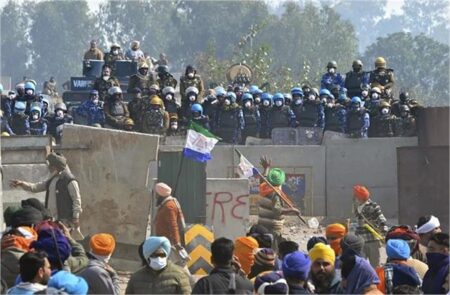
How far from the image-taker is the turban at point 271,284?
12664 millimetres

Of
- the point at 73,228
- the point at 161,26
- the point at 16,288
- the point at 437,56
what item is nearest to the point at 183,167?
the point at 73,228

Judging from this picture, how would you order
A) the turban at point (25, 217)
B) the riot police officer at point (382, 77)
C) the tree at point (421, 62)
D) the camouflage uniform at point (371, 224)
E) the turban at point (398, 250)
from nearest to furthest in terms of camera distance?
1. the turban at point (398, 250)
2. the turban at point (25, 217)
3. the camouflage uniform at point (371, 224)
4. the riot police officer at point (382, 77)
5. the tree at point (421, 62)

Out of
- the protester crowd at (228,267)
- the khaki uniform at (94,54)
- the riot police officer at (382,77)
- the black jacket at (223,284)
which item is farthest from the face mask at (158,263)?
the khaki uniform at (94,54)

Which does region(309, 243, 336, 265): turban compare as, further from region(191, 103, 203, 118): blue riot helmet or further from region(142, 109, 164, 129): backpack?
region(191, 103, 203, 118): blue riot helmet

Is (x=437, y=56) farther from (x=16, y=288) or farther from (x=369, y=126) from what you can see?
(x=16, y=288)

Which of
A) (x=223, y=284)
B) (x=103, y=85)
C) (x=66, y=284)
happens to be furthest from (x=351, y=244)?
(x=103, y=85)

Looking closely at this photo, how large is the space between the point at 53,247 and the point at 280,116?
17.0 m

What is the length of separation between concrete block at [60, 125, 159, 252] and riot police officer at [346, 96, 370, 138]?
29.5ft

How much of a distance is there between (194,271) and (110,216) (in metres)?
1.92

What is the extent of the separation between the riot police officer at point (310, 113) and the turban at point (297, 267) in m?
17.3

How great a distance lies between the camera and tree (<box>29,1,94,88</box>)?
117688 millimetres

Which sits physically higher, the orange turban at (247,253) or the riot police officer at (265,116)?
the riot police officer at (265,116)

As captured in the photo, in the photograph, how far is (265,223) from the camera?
67.7 feet

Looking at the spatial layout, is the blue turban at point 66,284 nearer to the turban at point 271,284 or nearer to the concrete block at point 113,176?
the turban at point 271,284
